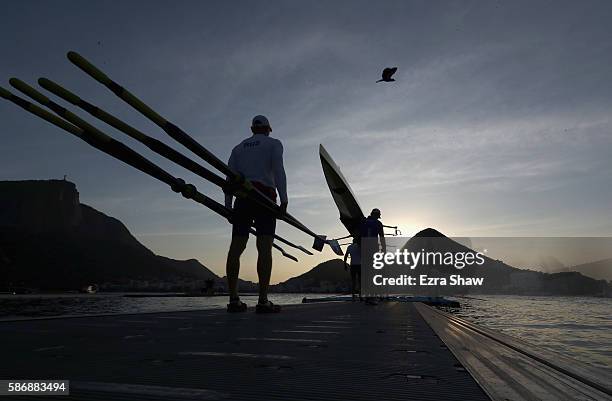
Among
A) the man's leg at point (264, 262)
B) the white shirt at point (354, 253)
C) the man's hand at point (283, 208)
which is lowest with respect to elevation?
the man's leg at point (264, 262)

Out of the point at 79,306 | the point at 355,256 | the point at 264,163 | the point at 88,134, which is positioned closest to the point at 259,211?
the point at 264,163

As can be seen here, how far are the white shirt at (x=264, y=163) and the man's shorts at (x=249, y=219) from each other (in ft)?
1.28

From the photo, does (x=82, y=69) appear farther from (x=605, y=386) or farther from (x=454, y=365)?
(x=605, y=386)

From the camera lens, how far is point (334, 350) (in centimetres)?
299

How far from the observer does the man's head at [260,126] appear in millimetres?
7980

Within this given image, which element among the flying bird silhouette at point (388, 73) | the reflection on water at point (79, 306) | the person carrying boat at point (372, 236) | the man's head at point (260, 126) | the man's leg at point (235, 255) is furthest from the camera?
the flying bird silhouette at point (388, 73)

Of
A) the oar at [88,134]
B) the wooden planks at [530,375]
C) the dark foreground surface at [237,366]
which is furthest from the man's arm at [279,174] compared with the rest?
the wooden planks at [530,375]

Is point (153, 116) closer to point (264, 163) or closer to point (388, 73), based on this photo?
point (264, 163)

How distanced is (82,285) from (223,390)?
422 ft

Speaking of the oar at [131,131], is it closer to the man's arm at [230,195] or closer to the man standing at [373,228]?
the man's arm at [230,195]

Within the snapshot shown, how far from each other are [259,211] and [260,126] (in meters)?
1.59

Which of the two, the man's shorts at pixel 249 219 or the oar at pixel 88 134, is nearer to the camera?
the oar at pixel 88 134

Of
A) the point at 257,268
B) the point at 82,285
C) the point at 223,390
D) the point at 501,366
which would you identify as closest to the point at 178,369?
the point at 223,390

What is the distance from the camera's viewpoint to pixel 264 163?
7.58 meters
